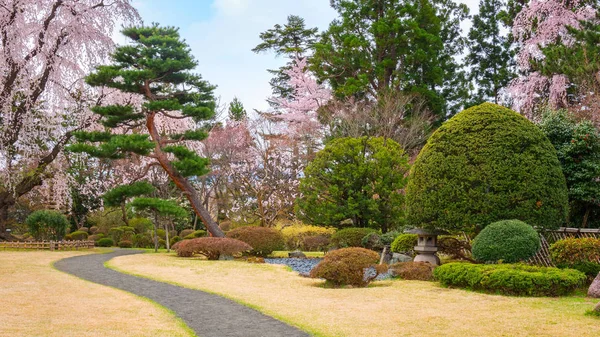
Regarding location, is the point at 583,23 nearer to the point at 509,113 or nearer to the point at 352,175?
the point at 509,113

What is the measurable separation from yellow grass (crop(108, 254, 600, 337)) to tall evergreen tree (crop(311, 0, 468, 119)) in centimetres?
1864

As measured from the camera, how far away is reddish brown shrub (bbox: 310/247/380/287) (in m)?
12.1

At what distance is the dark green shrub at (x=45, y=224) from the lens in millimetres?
24109

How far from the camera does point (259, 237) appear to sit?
67.6 ft

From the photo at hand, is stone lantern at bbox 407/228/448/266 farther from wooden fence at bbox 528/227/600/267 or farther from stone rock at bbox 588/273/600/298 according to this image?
stone rock at bbox 588/273/600/298

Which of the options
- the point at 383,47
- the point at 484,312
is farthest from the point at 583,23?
the point at 383,47

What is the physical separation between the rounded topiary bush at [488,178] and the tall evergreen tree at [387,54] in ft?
49.8

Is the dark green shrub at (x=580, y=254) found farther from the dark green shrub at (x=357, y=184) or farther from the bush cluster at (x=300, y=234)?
the bush cluster at (x=300, y=234)

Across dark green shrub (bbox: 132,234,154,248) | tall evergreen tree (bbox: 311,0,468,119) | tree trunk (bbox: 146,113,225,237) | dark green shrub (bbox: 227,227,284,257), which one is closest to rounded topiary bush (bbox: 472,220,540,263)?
dark green shrub (bbox: 227,227,284,257)

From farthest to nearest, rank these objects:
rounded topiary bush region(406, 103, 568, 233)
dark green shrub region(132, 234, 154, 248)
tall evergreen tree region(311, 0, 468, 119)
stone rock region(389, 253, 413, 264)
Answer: tall evergreen tree region(311, 0, 468, 119) < dark green shrub region(132, 234, 154, 248) < stone rock region(389, 253, 413, 264) < rounded topiary bush region(406, 103, 568, 233)

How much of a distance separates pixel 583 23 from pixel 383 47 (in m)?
17.1

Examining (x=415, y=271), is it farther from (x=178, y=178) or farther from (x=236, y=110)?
(x=236, y=110)

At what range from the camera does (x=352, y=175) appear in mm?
21141

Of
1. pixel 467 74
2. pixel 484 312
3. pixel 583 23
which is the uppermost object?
pixel 467 74
